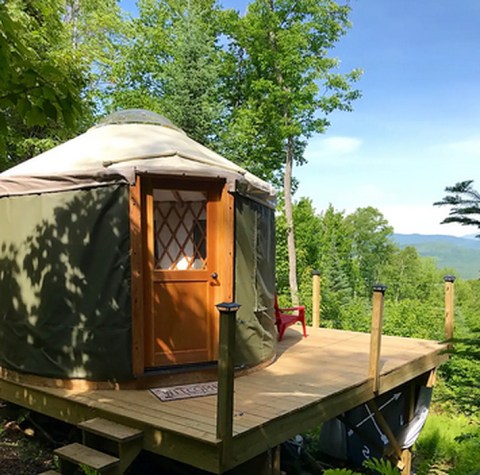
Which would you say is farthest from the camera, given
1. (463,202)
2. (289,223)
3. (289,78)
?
(289,78)

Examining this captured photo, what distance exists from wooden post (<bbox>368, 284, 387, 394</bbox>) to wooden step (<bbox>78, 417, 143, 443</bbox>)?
1.93 metres

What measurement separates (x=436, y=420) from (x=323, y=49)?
10556mm

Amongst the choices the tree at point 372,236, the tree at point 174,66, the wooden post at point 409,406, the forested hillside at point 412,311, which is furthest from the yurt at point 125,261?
the tree at point 372,236

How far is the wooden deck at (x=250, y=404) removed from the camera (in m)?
2.72

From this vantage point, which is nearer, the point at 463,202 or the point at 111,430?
the point at 463,202

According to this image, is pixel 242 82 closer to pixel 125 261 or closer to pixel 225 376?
pixel 125 261

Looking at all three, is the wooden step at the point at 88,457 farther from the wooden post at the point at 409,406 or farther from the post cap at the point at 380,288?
the wooden post at the point at 409,406

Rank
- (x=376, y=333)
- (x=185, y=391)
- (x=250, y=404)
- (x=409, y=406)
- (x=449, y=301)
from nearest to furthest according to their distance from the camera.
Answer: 1. (x=250, y=404)
2. (x=185, y=391)
3. (x=376, y=333)
4. (x=409, y=406)
5. (x=449, y=301)

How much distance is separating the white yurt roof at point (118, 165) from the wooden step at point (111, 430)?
1640mm

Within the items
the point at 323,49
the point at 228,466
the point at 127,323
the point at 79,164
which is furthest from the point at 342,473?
the point at 323,49

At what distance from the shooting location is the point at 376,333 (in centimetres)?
381

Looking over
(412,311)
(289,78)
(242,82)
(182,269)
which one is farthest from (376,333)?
(412,311)

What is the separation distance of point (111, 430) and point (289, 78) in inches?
495

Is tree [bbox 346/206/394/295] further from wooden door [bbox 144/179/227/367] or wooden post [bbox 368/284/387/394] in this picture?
wooden door [bbox 144/179/227/367]
